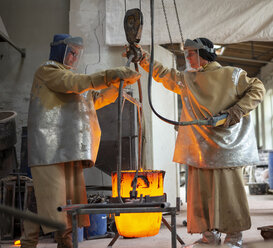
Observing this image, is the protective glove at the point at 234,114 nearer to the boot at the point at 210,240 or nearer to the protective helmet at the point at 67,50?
the boot at the point at 210,240

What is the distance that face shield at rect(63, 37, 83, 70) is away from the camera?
9.12 feet

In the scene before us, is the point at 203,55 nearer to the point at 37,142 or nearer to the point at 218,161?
the point at 218,161

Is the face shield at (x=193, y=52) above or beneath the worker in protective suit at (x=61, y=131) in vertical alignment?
above

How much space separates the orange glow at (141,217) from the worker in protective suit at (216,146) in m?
0.26

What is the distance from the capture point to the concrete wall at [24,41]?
5.03 meters

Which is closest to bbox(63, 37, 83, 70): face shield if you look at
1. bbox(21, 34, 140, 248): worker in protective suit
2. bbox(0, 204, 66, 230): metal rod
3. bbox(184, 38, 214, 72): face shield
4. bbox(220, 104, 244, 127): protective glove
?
bbox(21, 34, 140, 248): worker in protective suit

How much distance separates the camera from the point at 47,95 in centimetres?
272

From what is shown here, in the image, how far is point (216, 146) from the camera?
2.85 metres

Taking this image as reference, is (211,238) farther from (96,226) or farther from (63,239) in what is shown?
(96,226)

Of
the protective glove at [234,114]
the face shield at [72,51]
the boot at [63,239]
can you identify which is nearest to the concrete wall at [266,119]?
the protective glove at [234,114]

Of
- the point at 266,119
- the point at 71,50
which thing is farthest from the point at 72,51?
the point at 266,119

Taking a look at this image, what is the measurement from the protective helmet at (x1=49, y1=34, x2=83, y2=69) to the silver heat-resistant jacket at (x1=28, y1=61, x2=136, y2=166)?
0.21 ft

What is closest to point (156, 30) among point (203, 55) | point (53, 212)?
point (203, 55)

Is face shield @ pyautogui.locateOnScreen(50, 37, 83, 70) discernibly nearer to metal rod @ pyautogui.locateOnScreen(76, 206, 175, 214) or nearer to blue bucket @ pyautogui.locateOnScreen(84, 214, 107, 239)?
metal rod @ pyautogui.locateOnScreen(76, 206, 175, 214)
